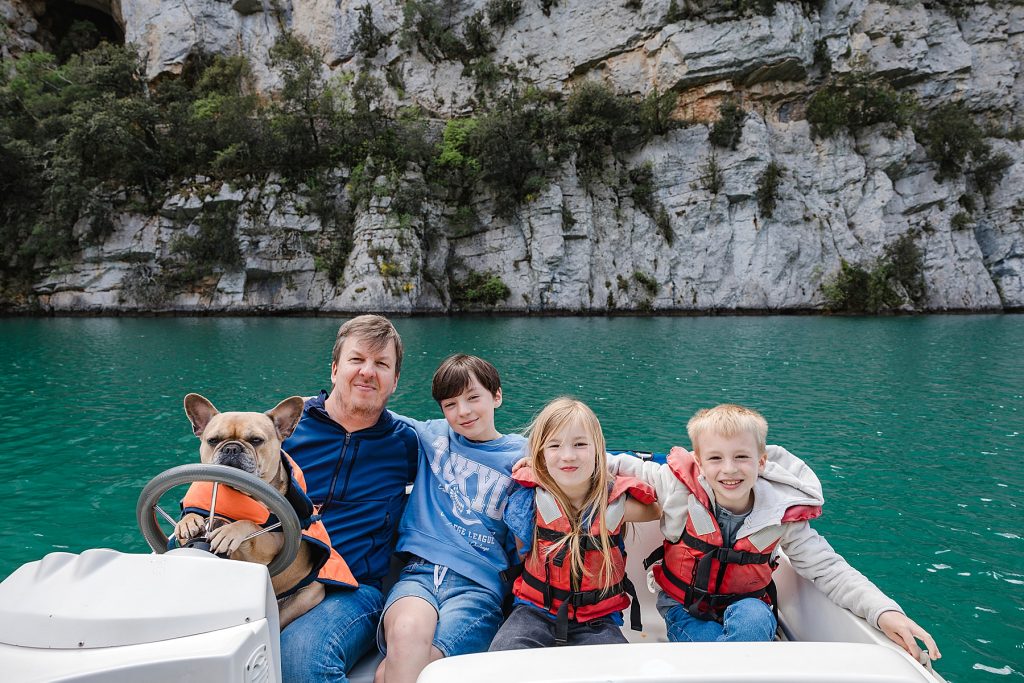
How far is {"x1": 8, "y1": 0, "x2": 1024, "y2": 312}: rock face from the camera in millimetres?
36719

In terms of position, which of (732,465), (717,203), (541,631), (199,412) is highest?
(717,203)

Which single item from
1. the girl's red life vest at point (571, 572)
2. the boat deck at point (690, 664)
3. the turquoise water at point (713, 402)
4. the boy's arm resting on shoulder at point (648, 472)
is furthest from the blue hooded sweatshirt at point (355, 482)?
the turquoise water at point (713, 402)

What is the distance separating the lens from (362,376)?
275cm

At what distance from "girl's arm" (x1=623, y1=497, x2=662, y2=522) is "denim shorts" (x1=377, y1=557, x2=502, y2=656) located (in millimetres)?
816

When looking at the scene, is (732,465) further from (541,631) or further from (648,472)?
(541,631)

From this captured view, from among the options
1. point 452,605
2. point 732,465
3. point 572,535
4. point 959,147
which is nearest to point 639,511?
point 572,535

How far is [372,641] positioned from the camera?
2529 millimetres

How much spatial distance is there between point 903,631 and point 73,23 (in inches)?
2654

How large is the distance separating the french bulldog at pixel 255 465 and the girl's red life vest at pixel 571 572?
1.03m

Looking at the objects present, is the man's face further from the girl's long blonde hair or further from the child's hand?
the child's hand

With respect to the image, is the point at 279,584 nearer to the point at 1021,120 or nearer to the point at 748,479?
the point at 748,479

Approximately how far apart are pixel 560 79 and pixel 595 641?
160ft

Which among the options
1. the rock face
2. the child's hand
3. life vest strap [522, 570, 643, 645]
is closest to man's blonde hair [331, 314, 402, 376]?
life vest strap [522, 570, 643, 645]

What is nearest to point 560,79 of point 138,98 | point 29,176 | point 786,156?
point 786,156
